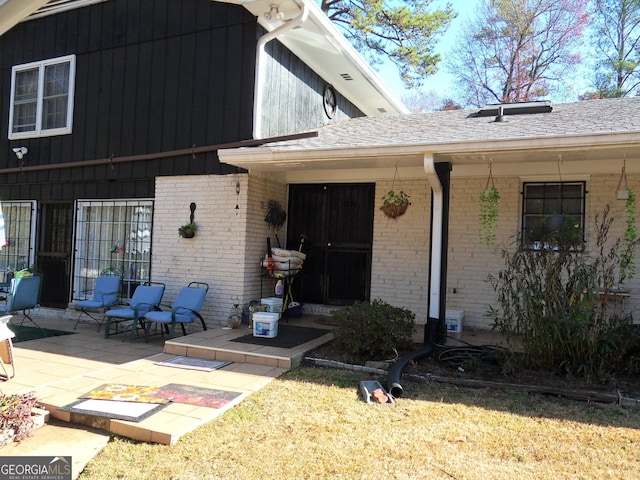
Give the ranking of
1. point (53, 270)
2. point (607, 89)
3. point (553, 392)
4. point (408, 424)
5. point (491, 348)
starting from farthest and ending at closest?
point (607, 89), point (53, 270), point (491, 348), point (553, 392), point (408, 424)

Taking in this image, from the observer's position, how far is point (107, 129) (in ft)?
28.1

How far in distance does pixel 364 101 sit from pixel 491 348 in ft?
23.1

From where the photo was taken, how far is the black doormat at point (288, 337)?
614 cm

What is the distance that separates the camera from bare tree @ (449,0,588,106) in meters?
18.7

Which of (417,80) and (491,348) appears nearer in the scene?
(491,348)

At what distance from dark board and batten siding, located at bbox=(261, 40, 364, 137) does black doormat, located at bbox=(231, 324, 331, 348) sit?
9.79 feet

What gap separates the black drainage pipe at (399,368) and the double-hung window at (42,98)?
24.0 ft

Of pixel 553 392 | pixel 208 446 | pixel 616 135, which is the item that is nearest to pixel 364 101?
pixel 616 135

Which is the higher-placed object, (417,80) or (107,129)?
(417,80)

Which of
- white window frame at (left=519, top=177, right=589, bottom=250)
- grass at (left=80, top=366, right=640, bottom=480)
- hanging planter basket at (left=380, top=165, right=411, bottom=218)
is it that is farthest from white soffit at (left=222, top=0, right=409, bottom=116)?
grass at (left=80, top=366, right=640, bottom=480)

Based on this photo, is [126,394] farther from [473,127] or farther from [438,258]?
[473,127]

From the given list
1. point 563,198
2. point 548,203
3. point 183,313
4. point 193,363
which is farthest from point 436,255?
point 183,313

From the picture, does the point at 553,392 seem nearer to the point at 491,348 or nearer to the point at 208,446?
the point at 491,348

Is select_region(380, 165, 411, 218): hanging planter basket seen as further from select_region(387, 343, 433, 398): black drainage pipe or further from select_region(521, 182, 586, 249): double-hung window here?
select_region(387, 343, 433, 398): black drainage pipe
